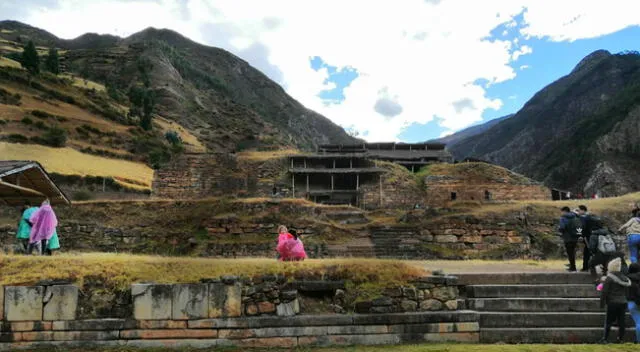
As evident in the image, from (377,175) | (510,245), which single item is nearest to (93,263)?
(510,245)

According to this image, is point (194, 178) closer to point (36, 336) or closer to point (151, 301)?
point (36, 336)

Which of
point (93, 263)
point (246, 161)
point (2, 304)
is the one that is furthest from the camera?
point (246, 161)

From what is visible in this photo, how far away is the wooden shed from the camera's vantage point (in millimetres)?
11203

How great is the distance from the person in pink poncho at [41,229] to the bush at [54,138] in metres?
48.8

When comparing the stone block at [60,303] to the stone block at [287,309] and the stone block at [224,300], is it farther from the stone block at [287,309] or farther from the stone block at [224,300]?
the stone block at [287,309]

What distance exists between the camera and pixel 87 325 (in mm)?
7262

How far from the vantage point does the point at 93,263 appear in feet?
26.5

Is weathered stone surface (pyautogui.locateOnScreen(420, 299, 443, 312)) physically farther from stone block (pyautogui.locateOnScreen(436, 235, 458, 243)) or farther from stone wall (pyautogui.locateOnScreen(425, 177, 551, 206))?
stone wall (pyautogui.locateOnScreen(425, 177, 551, 206))

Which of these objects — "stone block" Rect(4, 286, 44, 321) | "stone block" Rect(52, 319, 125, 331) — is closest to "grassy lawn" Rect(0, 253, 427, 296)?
"stone block" Rect(4, 286, 44, 321)

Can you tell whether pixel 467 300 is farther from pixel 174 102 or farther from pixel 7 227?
pixel 174 102

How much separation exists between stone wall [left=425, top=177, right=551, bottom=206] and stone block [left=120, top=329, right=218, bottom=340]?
2933cm

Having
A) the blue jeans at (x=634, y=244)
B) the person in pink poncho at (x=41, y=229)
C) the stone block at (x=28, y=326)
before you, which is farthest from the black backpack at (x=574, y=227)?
the person in pink poncho at (x=41, y=229)

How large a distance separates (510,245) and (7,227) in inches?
862

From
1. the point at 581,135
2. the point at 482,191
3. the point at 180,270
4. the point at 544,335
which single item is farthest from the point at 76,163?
the point at 581,135
